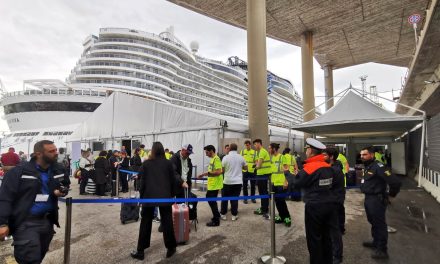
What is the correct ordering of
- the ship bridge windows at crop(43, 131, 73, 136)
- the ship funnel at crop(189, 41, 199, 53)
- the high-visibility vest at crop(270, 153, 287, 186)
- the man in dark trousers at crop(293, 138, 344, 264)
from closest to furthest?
the man in dark trousers at crop(293, 138, 344, 264), the high-visibility vest at crop(270, 153, 287, 186), the ship bridge windows at crop(43, 131, 73, 136), the ship funnel at crop(189, 41, 199, 53)

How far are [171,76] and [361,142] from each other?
1340 inches

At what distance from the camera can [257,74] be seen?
11.6m

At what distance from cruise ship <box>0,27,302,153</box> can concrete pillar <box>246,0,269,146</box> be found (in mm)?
19967

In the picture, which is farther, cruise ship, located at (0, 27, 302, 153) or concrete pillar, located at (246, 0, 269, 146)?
cruise ship, located at (0, 27, 302, 153)

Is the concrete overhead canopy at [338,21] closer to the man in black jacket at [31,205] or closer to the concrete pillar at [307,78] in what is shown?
the concrete pillar at [307,78]

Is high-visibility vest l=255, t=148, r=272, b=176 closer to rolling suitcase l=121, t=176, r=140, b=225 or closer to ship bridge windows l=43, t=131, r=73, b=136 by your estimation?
rolling suitcase l=121, t=176, r=140, b=225

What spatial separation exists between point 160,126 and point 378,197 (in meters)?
10.9

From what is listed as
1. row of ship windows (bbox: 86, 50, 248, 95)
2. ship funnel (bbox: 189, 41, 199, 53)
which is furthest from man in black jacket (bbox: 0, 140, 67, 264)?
ship funnel (bbox: 189, 41, 199, 53)

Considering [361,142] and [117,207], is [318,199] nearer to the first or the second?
[117,207]

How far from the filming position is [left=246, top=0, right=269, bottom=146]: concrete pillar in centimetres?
1148

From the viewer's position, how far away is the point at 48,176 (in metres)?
2.75

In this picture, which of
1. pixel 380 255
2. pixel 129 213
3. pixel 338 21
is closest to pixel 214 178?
pixel 129 213

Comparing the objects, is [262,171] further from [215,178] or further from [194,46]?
[194,46]

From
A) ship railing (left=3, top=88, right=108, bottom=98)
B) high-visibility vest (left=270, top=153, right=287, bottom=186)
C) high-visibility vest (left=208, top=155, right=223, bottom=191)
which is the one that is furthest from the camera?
ship railing (left=3, top=88, right=108, bottom=98)
